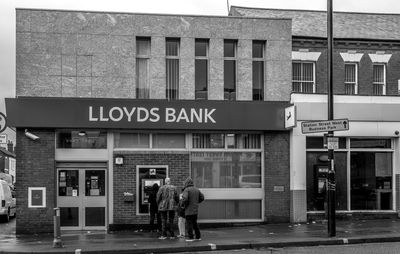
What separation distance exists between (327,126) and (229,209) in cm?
581

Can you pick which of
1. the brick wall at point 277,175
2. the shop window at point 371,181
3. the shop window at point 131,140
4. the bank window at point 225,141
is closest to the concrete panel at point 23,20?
the shop window at point 131,140

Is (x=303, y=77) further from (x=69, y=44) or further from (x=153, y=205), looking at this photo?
(x=69, y=44)

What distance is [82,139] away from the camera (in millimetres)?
21031

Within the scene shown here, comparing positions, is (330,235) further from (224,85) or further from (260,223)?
(224,85)

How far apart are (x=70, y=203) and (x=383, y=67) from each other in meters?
12.5

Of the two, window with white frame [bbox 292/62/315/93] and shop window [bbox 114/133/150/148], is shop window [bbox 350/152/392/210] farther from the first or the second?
shop window [bbox 114/133/150/148]

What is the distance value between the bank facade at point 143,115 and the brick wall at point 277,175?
4cm

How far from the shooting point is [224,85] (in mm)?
21906

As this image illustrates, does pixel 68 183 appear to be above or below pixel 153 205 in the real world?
above

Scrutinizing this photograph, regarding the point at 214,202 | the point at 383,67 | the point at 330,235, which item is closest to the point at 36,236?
the point at 214,202

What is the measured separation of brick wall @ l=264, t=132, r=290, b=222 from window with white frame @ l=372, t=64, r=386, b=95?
417 cm

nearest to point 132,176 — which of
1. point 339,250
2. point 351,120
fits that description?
point 351,120

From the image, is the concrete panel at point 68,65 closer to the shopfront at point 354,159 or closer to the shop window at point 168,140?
the shop window at point 168,140

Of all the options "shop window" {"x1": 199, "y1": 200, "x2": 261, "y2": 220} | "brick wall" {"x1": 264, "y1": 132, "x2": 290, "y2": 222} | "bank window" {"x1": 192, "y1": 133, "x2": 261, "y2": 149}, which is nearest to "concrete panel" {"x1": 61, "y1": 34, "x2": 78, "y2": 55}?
"bank window" {"x1": 192, "y1": 133, "x2": 261, "y2": 149}
